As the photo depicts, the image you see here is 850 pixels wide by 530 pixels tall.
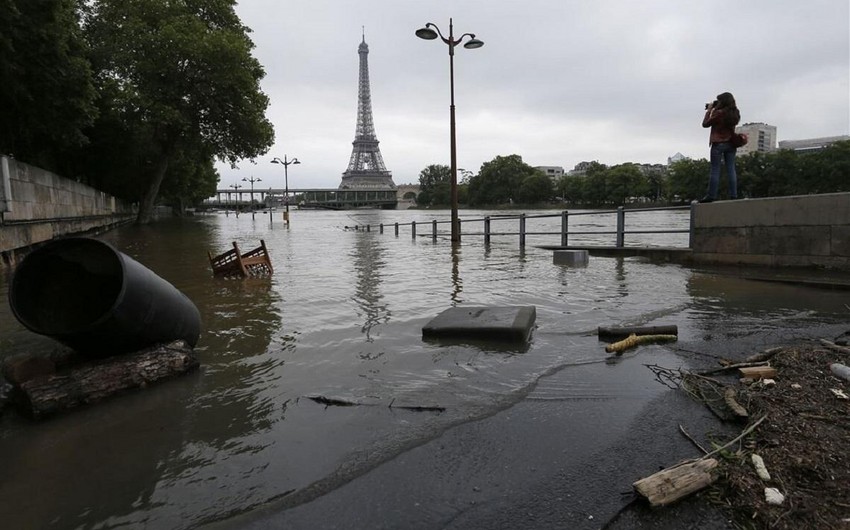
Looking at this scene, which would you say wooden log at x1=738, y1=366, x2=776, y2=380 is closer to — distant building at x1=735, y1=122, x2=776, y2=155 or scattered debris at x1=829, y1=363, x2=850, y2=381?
scattered debris at x1=829, y1=363, x2=850, y2=381

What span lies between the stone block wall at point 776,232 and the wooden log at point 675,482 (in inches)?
329

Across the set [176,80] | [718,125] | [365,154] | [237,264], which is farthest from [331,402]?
[365,154]

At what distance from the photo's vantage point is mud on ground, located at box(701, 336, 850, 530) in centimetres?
226

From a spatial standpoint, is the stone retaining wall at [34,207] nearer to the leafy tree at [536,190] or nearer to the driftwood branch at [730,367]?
the driftwood branch at [730,367]

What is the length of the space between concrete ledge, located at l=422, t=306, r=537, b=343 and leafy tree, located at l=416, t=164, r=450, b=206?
490ft

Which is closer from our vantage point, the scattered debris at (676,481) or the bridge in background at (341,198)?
the scattered debris at (676,481)

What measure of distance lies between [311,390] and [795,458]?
122 inches

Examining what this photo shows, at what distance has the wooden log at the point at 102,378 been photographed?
11.8 feet

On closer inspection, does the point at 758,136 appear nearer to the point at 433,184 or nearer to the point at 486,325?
the point at 433,184

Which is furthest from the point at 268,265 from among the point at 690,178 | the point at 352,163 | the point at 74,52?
the point at 352,163

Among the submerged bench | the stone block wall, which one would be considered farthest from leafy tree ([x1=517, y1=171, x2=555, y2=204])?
the submerged bench

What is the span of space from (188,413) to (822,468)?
374 centimetres

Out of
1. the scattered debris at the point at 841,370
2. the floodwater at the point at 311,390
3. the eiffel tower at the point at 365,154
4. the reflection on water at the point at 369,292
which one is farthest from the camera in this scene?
the eiffel tower at the point at 365,154

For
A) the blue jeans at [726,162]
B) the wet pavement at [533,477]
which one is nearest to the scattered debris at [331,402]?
the wet pavement at [533,477]
